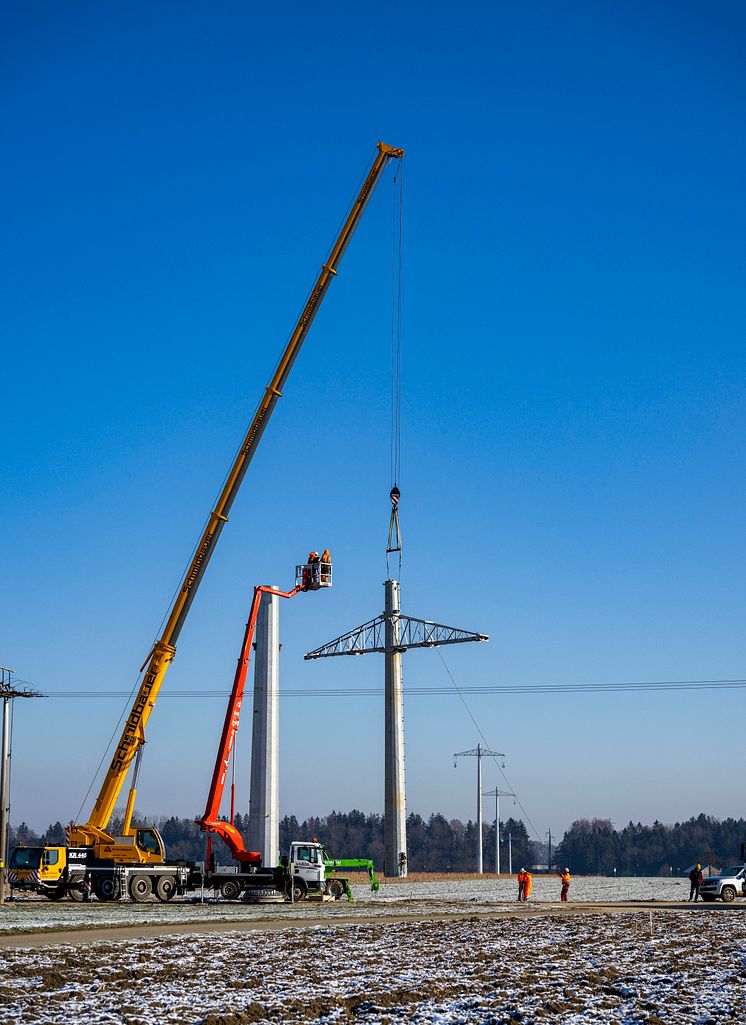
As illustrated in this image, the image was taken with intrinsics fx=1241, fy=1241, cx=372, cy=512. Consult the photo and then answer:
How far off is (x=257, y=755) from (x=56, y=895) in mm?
11581

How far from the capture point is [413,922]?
36438 millimetres

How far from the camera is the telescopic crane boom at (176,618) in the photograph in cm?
4762

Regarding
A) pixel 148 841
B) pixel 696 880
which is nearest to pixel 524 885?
pixel 696 880

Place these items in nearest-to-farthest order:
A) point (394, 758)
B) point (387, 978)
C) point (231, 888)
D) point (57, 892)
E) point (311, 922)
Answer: point (387, 978) < point (311, 922) < point (57, 892) < point (231, 888) < point (394, 758)

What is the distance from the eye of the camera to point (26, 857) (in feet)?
157

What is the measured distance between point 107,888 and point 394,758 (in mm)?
28220

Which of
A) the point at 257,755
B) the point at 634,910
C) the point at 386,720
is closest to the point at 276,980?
the point at 634,910

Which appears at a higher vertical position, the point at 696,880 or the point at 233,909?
the point at 696,880

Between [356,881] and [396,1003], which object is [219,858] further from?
[396,1003]

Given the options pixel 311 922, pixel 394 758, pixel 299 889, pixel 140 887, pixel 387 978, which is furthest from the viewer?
pixel 394 758

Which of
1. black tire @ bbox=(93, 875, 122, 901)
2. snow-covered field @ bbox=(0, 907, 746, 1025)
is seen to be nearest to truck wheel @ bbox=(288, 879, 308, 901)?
black tire @ bbox=(93, 875, 122, 901)

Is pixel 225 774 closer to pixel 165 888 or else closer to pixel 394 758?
pixel 165 888

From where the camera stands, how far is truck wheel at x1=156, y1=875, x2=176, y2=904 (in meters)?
46.7

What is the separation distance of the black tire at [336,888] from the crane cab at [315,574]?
13.4 m
